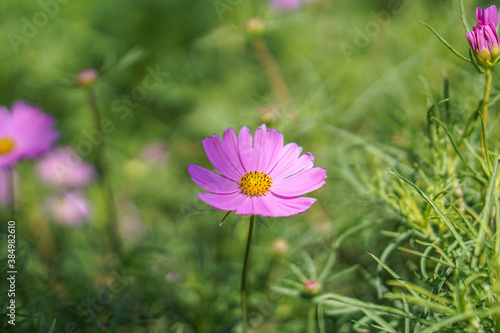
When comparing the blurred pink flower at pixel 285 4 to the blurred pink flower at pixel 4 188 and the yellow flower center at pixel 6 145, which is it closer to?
the yellow flower center at pixel 6 145

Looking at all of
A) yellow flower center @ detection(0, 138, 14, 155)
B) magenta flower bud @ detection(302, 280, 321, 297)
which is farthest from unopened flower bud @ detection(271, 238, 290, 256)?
yellow flower center @ detection(0, 138, 14, 155)

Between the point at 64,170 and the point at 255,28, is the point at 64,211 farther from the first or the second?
the point at 255,28

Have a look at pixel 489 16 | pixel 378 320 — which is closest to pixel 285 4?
pixel 489 16

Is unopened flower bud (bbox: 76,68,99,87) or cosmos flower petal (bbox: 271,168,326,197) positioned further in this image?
unopened flower bud (bbox: 76,68,99,87)

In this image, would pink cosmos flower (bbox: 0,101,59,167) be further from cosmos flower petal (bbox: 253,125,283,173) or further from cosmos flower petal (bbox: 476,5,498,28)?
cosmos flower petal (bbox: 476,5,498,28)

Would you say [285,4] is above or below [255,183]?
above

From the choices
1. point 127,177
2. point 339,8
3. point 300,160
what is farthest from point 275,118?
point 339,8

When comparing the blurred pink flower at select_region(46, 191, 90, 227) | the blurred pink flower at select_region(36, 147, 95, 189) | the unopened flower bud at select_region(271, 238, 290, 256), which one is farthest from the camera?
the blurred pink flower at select_region(36, 147, 95, 189)
